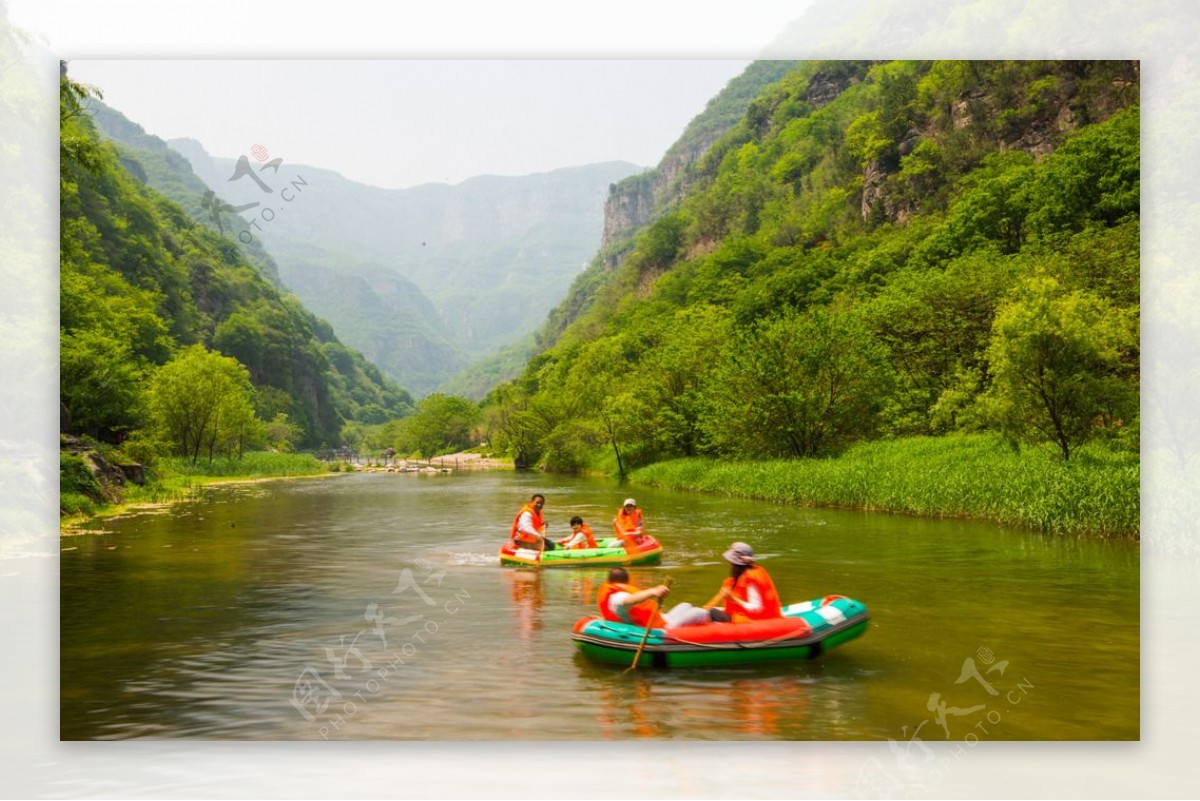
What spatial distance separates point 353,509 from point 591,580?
17850mm

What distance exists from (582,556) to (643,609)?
8356 mm

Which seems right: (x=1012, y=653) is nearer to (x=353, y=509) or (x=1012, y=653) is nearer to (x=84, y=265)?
(x=353, y=509)

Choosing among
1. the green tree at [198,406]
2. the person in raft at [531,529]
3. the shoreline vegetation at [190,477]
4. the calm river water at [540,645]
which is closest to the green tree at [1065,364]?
the calm river water at [540,645]

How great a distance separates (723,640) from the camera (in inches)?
408

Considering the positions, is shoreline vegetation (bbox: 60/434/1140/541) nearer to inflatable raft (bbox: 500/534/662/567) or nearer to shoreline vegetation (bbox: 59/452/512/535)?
shoreline vegetation (bbox: 59/452/512/535)

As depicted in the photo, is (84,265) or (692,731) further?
(84,265)

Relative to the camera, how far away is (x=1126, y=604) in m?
13.8

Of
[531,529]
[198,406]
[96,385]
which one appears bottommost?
[531,529]

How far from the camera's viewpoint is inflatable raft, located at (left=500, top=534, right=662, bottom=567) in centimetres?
1914

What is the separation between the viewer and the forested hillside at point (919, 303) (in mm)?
22500

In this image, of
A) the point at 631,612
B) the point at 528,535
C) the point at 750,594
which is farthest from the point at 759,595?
the point at 528,535

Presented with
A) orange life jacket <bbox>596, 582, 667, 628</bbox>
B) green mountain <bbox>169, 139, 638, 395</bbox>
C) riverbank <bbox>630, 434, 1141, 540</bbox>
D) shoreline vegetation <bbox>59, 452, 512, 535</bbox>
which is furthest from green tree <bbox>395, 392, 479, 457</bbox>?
orange life jacket <bbox>596, 582, 667, 628</bbox>

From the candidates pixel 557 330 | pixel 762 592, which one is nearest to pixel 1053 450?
pixel 762 592

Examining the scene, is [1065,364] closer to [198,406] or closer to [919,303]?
[919,303]
